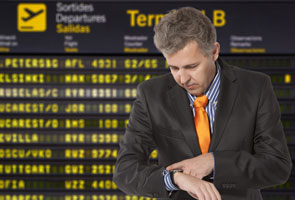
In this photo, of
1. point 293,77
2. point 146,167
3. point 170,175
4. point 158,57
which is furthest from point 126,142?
point 293,77

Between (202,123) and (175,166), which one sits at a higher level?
(202,123)

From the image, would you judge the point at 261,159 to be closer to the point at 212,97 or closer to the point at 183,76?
the point at 212,97

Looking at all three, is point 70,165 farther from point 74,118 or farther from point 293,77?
point 293,77

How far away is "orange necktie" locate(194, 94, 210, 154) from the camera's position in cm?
225

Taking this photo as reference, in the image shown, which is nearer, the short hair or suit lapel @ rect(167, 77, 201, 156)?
the short hair

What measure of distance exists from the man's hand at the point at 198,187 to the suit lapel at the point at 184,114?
0.66 feet

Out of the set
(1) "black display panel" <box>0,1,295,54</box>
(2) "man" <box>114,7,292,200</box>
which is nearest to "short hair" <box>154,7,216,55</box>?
(2) "man" <box>114,7,292,200</box>

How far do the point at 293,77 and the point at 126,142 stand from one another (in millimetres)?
4138

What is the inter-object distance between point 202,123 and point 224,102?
5.4 inches

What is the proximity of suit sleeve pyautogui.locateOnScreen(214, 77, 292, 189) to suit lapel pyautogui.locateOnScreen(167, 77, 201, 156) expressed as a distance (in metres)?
0.13

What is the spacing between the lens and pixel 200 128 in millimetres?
2256

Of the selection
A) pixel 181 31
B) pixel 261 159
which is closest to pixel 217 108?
pixel 261 159

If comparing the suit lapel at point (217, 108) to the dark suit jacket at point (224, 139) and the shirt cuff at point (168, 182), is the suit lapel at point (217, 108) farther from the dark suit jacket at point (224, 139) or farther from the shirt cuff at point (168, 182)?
the shirt cuff at point (168, 182)

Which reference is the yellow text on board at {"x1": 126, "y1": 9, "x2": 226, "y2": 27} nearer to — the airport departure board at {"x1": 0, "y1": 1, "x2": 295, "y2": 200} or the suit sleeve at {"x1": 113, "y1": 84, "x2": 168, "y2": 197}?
the airport departure board at {"x1": 0, "y1": 1, "x2": 295, "y2": 200}
